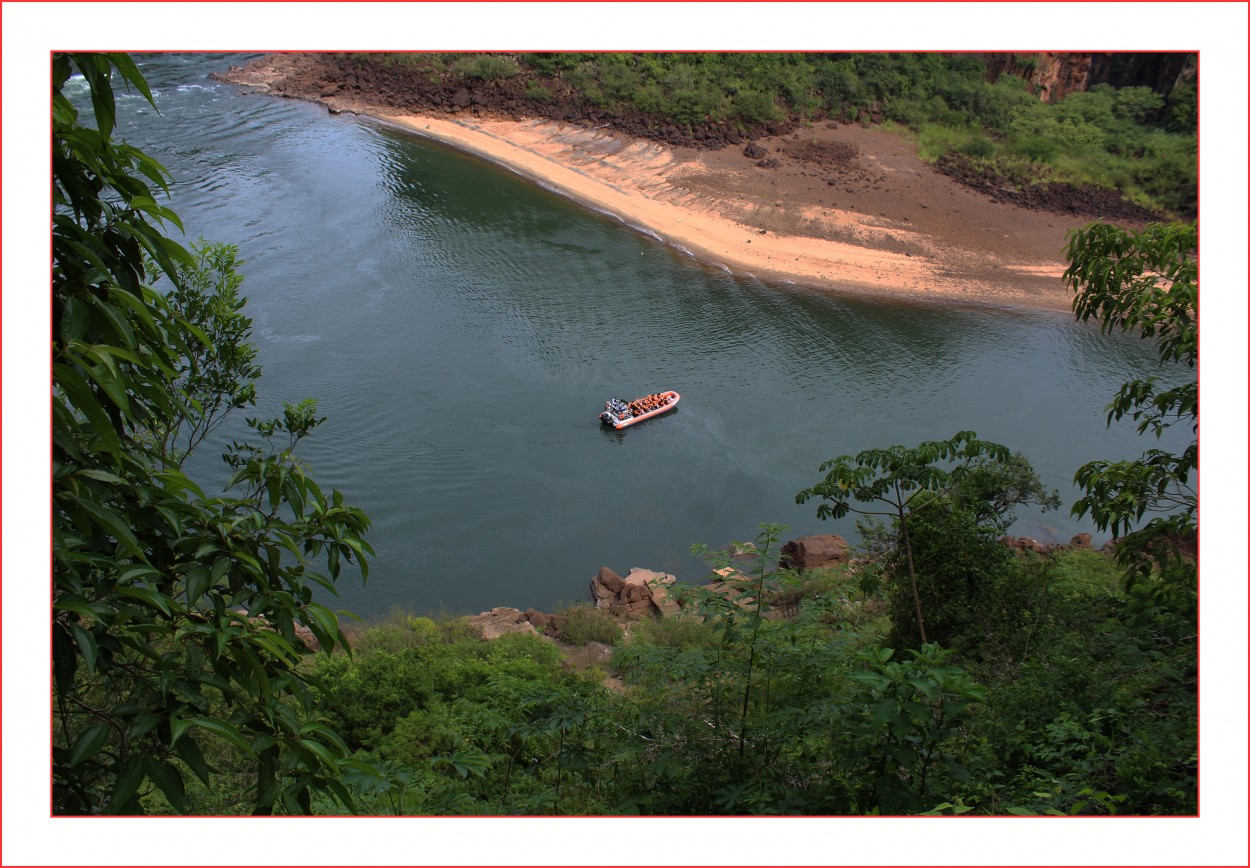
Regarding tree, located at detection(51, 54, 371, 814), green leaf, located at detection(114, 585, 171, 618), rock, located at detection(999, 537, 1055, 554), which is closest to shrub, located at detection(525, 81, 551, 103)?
rock, located at detection(999, 537, 1055, 554)

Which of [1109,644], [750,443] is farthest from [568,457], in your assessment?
[1109,644]

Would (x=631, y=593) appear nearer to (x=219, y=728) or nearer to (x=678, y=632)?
(x=678, y=632)

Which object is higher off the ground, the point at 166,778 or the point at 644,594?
the point at 166,778

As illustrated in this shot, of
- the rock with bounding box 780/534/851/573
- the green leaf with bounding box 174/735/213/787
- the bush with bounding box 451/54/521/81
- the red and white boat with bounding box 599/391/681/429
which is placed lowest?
the rock with bounding box 780/534/851/573

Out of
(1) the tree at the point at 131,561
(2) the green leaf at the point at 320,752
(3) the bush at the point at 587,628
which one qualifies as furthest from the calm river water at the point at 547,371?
(2) the green leaf at the point at 320,752

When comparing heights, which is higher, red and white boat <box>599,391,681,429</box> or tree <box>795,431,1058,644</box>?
tree <box>795,431,1058,644</box>

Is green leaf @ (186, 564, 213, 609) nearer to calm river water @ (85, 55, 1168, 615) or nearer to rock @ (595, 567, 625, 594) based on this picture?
calm river water @ (85, 55, 1168, 615)

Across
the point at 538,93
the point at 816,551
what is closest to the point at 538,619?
the point at 816,551
